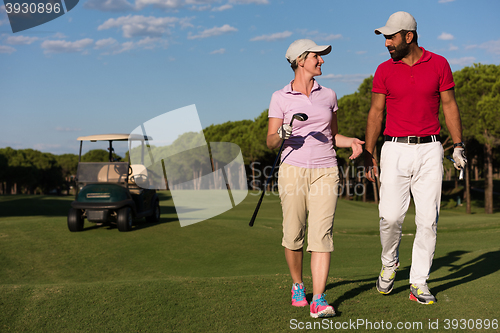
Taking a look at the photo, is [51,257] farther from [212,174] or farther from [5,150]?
[5,150]

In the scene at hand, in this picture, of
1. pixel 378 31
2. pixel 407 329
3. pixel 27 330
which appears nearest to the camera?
pixel 407 329

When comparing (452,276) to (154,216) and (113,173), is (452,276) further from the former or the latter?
(154,216)

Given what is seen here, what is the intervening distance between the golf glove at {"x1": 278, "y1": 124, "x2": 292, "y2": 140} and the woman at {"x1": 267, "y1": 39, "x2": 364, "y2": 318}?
0.10 meters

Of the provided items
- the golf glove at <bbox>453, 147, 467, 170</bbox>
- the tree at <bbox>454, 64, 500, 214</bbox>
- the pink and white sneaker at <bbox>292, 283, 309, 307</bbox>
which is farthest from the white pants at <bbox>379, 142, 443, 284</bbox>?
the tree at <bbox>454, 64, 500, 214</bbox>

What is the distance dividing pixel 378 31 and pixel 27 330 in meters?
4.15

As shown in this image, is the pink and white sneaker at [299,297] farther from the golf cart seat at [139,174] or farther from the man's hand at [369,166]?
the golf cart seat at [139,174]

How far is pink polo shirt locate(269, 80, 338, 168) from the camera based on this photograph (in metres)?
4.10

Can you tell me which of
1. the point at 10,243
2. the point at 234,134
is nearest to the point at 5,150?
the point at 234,134

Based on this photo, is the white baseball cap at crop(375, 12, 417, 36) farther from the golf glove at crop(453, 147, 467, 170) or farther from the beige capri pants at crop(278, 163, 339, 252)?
the beige capri pants at crop(278, 163, 339, 252)

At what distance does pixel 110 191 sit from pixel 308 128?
9.23 meters

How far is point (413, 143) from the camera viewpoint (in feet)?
14.1

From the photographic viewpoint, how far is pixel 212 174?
28.6 feet

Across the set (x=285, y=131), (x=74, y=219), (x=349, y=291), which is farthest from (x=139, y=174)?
(x=285, y=131)

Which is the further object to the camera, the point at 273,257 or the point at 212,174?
the point at 273,257
